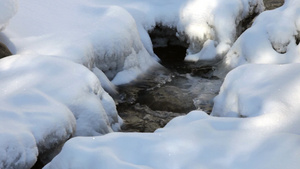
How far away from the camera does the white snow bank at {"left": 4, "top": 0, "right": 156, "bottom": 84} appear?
738 cm

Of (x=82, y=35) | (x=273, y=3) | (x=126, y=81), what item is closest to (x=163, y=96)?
(x=126, y=81)

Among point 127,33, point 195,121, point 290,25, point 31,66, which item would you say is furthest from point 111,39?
point 195,121

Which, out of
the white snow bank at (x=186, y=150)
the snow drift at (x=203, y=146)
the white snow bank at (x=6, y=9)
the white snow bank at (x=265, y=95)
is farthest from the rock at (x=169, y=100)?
the white snow bank at (x=186, y=150)

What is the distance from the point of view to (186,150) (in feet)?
11.7

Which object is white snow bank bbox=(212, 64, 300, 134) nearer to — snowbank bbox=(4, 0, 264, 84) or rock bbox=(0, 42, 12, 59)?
snowbank bbox=(4, 0, 264, 84)

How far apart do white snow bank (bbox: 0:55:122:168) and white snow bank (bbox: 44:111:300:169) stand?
92 centimetres

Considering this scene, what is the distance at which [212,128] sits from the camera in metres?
4.00

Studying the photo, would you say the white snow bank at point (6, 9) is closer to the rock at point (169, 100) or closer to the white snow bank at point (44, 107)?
the white snow bank at point (44, 107)

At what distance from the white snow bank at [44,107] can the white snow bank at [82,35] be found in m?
1.09

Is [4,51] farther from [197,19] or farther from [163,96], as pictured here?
Answer: [197,19]

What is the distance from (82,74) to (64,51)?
1234 mm

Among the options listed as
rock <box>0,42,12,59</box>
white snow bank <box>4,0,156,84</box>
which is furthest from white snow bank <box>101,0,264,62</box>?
rock <box>0,42,12,59</box>

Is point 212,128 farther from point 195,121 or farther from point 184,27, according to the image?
point 184,27

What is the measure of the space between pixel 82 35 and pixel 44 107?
9.90 ft
